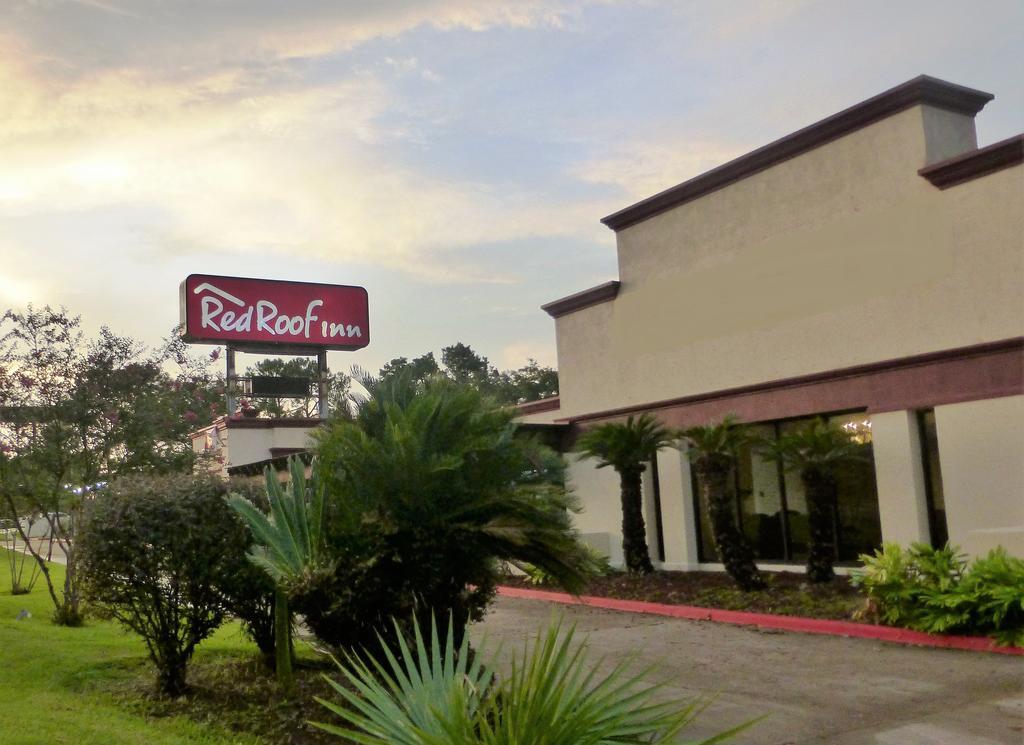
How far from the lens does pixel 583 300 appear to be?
21.3 m

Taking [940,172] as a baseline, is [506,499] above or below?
below

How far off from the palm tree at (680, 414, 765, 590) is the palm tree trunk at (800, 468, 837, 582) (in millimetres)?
975

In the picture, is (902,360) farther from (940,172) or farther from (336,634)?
(336,634)

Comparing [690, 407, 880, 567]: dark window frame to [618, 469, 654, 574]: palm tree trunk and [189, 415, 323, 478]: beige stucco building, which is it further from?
[189, 415, 323, 478]: beige stucco building

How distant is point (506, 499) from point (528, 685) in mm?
4064

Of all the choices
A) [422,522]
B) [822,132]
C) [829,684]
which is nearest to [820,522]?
[829,684]

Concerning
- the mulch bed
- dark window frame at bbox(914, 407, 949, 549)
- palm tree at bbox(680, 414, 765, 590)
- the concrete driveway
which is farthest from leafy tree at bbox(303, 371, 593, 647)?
dark window frame at bbox(914, 407, 949, 549)

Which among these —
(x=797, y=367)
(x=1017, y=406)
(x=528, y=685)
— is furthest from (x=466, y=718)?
(x=797, y=367)

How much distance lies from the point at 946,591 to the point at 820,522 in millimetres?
3315

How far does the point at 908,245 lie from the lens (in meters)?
14.5

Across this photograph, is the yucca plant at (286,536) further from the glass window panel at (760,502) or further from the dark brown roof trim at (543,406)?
the dark brown roof trim at (543,406)

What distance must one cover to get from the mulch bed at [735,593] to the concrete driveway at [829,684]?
92cm

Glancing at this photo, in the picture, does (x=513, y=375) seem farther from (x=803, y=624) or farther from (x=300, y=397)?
(x=803, y=624)

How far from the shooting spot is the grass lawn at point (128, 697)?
700 cm
